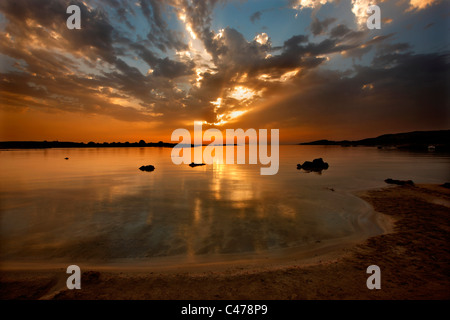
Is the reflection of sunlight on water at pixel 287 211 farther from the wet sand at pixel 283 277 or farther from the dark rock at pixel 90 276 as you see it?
the dark rock at pixel 90 276

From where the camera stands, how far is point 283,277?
5848 millimetres

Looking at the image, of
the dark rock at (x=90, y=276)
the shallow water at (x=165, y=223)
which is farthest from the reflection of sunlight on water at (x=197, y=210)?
the dark rock at (x=90, y=276)

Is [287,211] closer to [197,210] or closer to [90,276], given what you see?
[197,210]

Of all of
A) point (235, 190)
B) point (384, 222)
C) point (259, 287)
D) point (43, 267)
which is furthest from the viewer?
point (235, 190)

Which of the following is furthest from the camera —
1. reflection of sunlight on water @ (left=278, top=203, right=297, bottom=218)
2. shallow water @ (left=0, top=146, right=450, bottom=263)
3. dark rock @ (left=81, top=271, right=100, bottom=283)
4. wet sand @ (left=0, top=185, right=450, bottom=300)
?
reflection of sunlight on water @ (left=278, top=203, right=297, bottom=218)

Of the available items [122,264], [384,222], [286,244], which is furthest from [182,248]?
[384,222]

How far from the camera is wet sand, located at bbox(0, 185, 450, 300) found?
5.08 m

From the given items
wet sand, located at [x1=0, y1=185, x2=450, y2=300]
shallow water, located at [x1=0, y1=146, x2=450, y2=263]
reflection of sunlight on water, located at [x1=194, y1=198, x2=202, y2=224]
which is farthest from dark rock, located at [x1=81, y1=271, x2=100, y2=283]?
reflection of sunlight on water, located at [x1=194, y1=198, x2=202, y2=224]

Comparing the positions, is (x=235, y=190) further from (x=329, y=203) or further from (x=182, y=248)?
(x=182, y=248)

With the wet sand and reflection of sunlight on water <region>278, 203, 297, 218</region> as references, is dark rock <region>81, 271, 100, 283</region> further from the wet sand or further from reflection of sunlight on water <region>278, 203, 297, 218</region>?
reflection of sunlight on water <region>278, 203, 297, 218</region>

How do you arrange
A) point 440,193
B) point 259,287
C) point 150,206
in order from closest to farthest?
point 259,287 → point 150,206 → point 440,193

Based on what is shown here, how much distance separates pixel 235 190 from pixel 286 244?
38.7ft

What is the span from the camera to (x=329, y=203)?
15062mm

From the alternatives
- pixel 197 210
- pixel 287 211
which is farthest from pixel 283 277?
pixel 197 210
